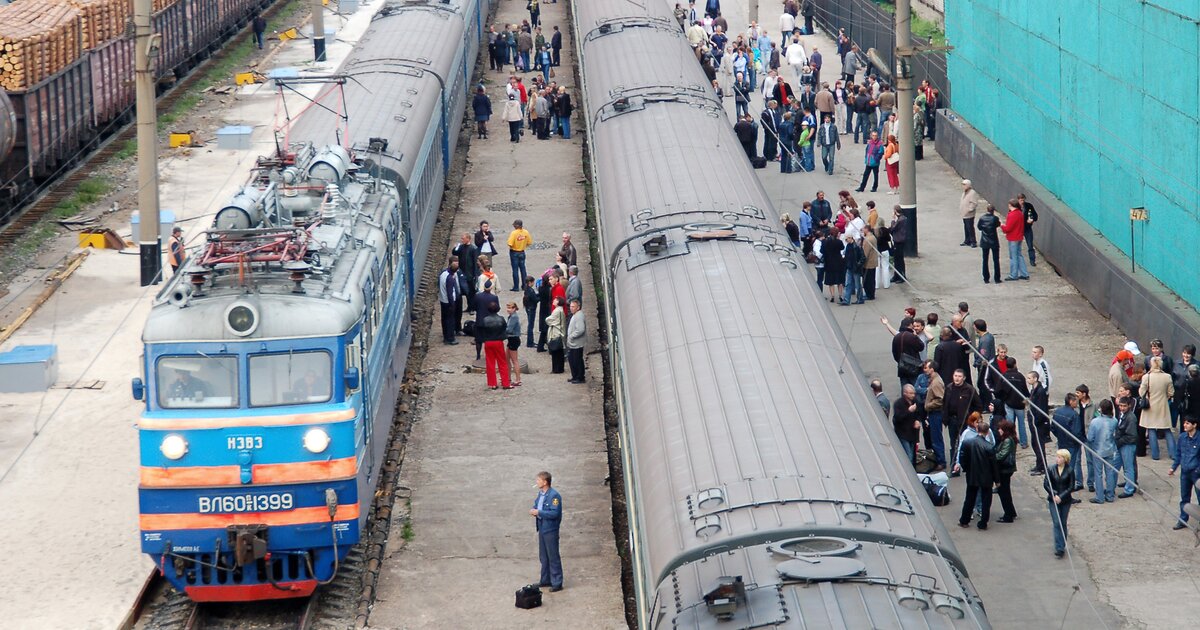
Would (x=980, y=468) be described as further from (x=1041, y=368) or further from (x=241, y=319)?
(x=241, y=319)

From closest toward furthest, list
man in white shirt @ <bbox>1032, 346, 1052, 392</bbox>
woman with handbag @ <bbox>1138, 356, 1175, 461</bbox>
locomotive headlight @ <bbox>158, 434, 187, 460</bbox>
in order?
locomotive headlight @ <bbox>158, 434, 187, 460</bbox>
woman with handbag @ <bbox>1138, 356, 1175, 461</bbox>
man in white shirt @ <bbox>1032, 346, 1052, 392</bbox>

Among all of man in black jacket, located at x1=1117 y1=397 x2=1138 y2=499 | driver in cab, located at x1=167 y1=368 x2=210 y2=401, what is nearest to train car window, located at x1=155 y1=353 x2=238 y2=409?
driver in cab, located at x1=167 y1=368 x2=210 y2=401

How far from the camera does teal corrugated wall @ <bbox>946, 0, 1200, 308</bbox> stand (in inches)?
825

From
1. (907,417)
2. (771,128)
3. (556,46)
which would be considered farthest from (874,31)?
(907,417)

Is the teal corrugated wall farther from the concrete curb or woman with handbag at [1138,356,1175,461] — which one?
woman with handbag at [1138,356,1175,461]

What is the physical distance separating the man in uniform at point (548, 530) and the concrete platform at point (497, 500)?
0.57 ft

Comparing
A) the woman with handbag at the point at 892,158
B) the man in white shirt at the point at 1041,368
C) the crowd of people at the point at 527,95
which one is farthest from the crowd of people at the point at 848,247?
the crowd of people at the point at 527,95

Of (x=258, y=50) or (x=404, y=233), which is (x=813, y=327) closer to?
(x=404, y=233)

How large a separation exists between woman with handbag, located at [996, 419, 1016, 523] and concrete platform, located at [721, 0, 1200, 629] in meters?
0.20

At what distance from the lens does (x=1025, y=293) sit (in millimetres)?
24906

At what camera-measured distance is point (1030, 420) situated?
18.6m

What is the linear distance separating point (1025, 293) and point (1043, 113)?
13.2 feet

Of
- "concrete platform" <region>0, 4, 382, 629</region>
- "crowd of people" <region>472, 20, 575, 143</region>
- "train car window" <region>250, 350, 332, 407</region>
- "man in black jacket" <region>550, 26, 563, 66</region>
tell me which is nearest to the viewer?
"train car window" <region>250, 350, 332, 407</region>

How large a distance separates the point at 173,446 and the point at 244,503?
2.50 ft
